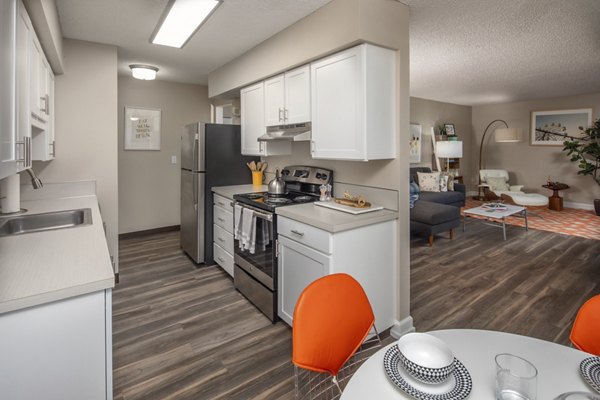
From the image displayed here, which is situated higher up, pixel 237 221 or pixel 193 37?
pixel 193 37

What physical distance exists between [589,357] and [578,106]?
26.9ft

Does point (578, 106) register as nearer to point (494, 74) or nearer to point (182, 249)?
point (494, 74)

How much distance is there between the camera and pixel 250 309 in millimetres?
2830

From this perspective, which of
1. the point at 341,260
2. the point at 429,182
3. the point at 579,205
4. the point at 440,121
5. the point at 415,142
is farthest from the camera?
the point at 440,121

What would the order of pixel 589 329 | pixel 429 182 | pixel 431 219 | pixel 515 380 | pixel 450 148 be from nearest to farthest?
1. pixel 515 380
2. pixel 589 329
3. pixel 431 219
4. pixel 429 182
5. pixel 450 148

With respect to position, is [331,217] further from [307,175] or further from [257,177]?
[257,177]

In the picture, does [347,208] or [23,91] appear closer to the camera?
[23,91]

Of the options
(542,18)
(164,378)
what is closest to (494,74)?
(542,18)

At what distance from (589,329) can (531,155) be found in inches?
315

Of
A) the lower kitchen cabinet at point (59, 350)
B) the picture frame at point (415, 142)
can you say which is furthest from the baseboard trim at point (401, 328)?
the picture frame at point (415, 142)

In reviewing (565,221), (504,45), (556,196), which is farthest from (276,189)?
(556,196)

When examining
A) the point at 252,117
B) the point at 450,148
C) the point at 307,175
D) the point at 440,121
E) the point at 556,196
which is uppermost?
the point at 440,121

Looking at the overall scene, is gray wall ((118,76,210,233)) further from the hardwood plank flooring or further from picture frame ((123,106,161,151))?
the hardwood plank flooring

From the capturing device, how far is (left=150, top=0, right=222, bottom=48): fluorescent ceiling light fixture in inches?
87.4
